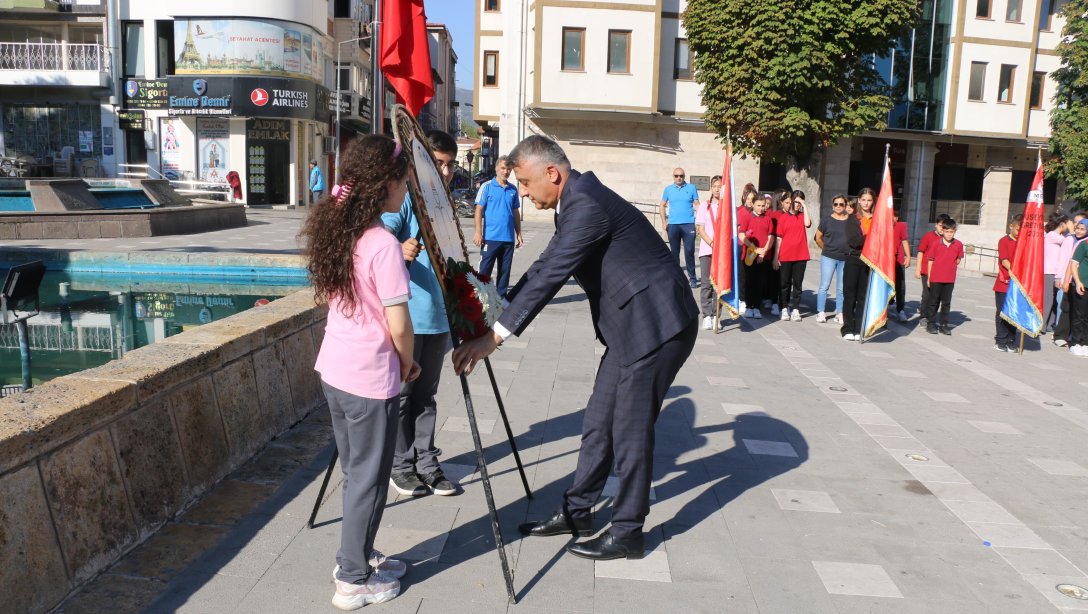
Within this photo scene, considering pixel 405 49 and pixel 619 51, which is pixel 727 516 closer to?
pixel 405 49

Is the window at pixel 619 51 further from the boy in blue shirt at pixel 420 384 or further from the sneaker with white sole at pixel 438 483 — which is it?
the sneaker with white sole at pixel 438 483

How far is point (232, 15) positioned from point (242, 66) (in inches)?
76.3

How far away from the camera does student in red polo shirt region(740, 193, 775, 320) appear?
39.9 ft

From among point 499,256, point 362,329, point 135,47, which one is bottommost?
point 499,256

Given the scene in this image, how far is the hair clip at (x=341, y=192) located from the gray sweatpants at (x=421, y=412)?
1.31m

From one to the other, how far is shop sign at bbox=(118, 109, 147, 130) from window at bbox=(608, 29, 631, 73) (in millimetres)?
19009

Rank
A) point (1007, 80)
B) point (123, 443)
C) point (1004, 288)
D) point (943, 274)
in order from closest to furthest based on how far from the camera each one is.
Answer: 1. point (123, 443)
2. point (1004, 288)
3. point (943, 274)
4. point (1007, 80)

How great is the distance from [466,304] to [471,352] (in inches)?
8.0

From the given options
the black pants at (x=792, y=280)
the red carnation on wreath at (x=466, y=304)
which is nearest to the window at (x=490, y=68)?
the black pants at (x=792, y=280)

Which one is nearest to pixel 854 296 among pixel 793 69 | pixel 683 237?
pixel 683 237

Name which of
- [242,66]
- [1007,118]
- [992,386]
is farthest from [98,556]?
[1007,118]

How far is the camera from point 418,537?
4.25 metres

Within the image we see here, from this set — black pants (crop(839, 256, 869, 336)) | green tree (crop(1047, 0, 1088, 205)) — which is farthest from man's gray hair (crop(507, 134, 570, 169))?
green tree (crop(1047, 0, 1088, 205))

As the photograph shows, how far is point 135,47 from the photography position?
36.0 metres
